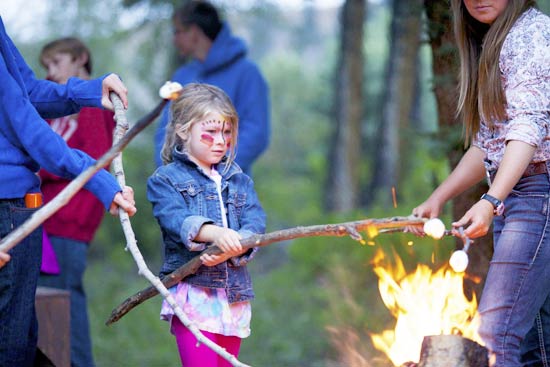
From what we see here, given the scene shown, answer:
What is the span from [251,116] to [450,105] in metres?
1.85

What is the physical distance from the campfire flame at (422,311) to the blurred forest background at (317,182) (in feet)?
2.79

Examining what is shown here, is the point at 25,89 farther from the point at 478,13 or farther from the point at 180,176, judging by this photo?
the point at 478,13

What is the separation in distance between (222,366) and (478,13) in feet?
6.43

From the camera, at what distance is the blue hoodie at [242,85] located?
708 cm

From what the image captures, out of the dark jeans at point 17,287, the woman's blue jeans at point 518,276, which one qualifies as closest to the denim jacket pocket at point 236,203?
the dark jeans at point 17,287

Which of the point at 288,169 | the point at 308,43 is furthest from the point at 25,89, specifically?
the point at 308,43

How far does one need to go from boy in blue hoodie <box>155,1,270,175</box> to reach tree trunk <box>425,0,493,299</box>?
1.71 metres

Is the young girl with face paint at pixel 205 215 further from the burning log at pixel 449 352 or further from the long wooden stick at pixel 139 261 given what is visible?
the burning log at pixel 449 352

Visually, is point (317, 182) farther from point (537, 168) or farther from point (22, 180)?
point (22, 180)

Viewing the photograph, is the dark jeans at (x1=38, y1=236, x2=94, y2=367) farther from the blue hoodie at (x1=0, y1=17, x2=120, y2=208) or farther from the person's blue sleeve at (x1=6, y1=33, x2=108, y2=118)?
the blue hoodie at (x1=0, y1=17, x2=120, y2=208)

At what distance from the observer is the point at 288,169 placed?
76.9ft

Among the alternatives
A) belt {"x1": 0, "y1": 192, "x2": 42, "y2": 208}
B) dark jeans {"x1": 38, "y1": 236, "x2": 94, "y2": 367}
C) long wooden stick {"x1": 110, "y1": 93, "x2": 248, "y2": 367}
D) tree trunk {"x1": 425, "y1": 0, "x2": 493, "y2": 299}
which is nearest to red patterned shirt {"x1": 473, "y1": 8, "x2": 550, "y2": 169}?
tree trunk {"x1": 425, "y1": 0, "x2": 493, "y2": 299}

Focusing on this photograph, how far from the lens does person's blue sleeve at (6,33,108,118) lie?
413cm

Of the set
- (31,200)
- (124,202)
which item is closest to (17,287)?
(31,200)
